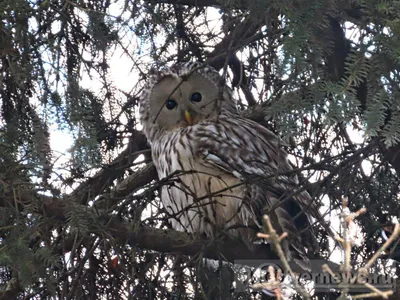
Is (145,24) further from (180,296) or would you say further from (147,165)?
(147,165)

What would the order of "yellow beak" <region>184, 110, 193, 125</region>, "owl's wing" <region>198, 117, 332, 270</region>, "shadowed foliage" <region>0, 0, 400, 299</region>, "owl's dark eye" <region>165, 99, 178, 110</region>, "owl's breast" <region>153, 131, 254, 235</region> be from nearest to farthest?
"shadowed foliage" <region>0, 0, 400, 299</region> < "owl's wing" <region>198, 117, 332, 270</region> < "owl's breast" <region>153, 131, 254, 235</region> < "yellow beak" <region>184, 110, 193, 125</region> < "owl's dark eye" <region>165, 99, 178, 110</region>

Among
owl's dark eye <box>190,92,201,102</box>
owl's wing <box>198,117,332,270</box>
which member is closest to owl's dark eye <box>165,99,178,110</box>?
owl's dark eye <box>190,92,201,102</box>

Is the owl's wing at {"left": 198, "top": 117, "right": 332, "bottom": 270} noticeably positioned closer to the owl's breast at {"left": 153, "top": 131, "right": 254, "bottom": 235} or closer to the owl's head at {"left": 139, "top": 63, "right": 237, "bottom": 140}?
the owl's breast at {"left": 153, "top": 131, "right": 254, "bottom": 235}

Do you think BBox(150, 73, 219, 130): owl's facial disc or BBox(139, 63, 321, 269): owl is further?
BBox(150, 73, 219, 130): owl's facial disc

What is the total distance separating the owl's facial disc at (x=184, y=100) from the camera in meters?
4.84

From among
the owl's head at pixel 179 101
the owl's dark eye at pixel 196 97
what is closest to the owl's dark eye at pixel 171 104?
the owl's head at pixel 179 101

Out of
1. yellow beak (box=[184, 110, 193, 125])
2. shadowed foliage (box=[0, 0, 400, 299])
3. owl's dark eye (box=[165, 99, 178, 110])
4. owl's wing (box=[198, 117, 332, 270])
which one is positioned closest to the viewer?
shadowed foliage (box=[0, 0, 400, 299])

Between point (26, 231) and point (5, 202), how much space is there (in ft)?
0.50

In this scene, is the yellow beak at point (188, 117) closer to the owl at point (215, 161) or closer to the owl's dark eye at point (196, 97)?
the owl at point (215, 161)

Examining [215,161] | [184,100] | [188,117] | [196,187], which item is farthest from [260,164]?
[184,100]

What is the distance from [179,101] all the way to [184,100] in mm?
32

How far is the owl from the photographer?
3.67m

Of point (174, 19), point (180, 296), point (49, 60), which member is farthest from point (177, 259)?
point (174, 19)

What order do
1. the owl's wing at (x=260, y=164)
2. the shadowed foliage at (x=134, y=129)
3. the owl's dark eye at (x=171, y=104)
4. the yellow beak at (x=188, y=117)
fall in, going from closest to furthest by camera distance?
the shadowed foliage at (x=134, y=129) → the owl's wing at (x=260, y=164) → the yellow beak at (x=188, y=117) → the owl's dark eye at (x=171, y=104)
